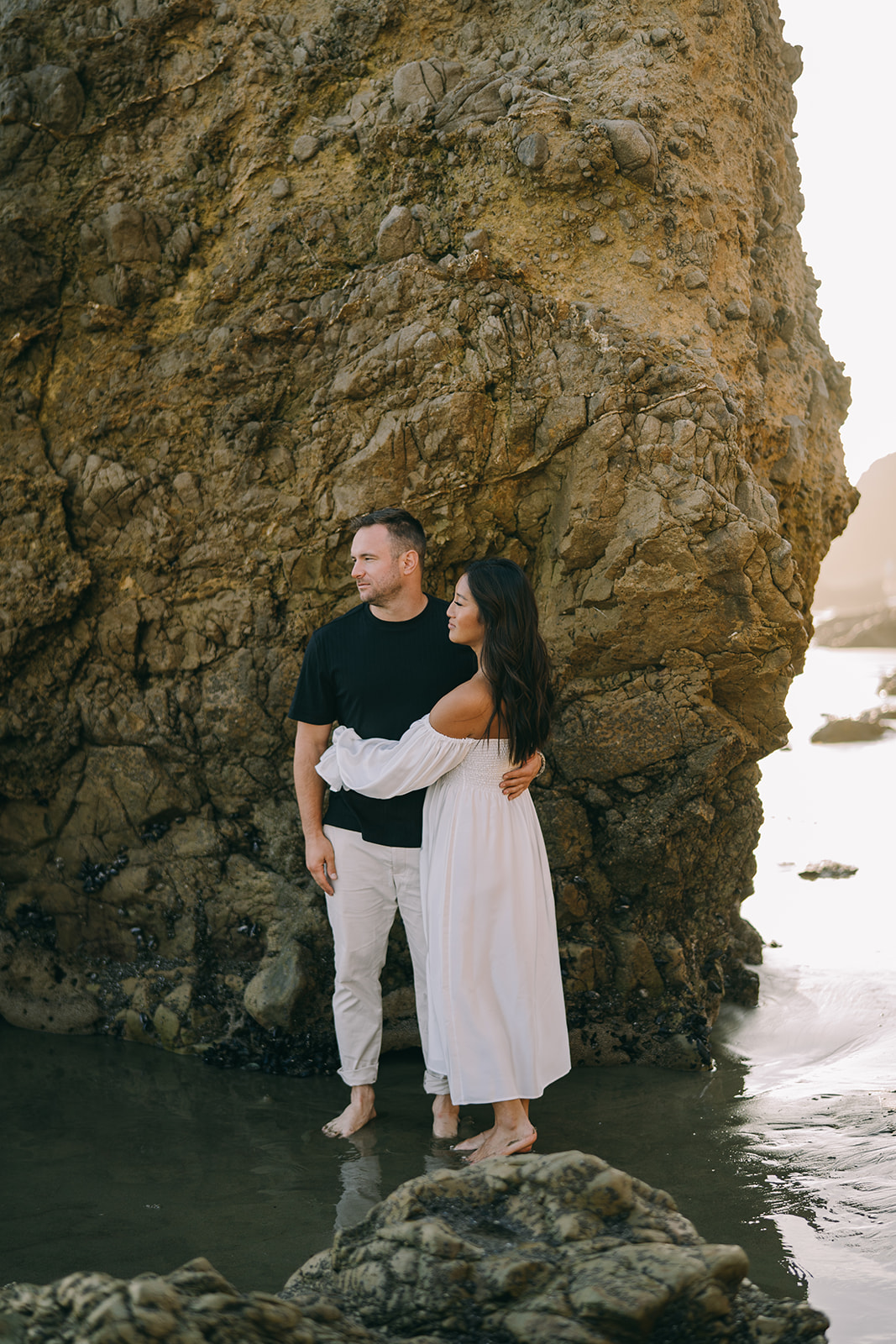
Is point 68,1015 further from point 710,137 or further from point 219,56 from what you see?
point 710,137

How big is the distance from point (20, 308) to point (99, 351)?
0.44 meters

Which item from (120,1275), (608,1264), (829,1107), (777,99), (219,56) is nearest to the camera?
(608,1264)

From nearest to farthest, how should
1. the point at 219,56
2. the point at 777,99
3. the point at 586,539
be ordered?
the point at 586,539
the point at 219,56
the point at 777,99

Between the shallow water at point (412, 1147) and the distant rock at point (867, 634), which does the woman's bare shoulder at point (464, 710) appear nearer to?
the shallow water at point (412, 1147)

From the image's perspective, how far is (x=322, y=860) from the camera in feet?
13.3

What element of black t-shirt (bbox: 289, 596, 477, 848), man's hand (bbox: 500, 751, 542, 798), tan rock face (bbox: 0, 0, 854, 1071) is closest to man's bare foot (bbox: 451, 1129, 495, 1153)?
tan rock face (bbox: 0, 0, 854, 1071)

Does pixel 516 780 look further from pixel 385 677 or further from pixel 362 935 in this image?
pixel 362 935

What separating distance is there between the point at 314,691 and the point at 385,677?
314 millimetres

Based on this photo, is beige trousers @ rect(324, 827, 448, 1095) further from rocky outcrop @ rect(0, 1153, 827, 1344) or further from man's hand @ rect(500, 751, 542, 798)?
rocky outcrop @ rect(0, 1153, 827, 1344)

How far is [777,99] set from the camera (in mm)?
5289

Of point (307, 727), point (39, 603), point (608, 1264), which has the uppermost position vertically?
point (39, 603)

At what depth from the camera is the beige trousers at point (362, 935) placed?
4023 millimetres

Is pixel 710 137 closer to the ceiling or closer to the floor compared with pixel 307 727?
closer to the ceiling

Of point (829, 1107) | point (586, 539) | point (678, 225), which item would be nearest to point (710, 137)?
point (678, 225)
